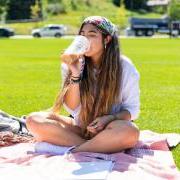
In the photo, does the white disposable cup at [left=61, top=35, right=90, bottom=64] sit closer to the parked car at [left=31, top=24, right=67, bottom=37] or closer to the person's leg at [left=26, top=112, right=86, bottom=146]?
the person's leg at [left=26, top=112, right=86, bottom=146]

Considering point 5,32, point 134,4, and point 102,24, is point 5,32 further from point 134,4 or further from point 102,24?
point 102,24

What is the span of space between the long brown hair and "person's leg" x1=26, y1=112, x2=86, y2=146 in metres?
0.17

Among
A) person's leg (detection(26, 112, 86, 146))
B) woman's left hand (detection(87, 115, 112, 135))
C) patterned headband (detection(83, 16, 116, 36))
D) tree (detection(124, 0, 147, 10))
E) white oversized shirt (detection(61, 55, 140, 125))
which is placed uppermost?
patterned headband (detection(83, 16, 116, 36))

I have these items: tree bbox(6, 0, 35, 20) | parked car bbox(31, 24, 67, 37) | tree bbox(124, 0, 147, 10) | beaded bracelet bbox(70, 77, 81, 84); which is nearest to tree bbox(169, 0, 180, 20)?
tree bbox(6, 0, 35, 20)

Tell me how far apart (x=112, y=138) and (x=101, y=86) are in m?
0.62

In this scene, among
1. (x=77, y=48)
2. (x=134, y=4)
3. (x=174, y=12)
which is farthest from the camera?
(x=134, y=4)

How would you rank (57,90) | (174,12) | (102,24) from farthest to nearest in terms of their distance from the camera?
(174,12) < (57,90) < (102,24)

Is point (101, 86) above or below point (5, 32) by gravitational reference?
above

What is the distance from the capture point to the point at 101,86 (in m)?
6.57

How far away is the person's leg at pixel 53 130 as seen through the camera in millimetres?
6641

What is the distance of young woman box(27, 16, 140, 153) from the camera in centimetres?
644

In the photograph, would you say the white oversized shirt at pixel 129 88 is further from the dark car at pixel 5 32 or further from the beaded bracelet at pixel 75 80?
the dark car at pixel 5 32

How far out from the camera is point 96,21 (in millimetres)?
6457

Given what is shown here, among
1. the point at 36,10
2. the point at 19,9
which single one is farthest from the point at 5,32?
the point at 19,9
